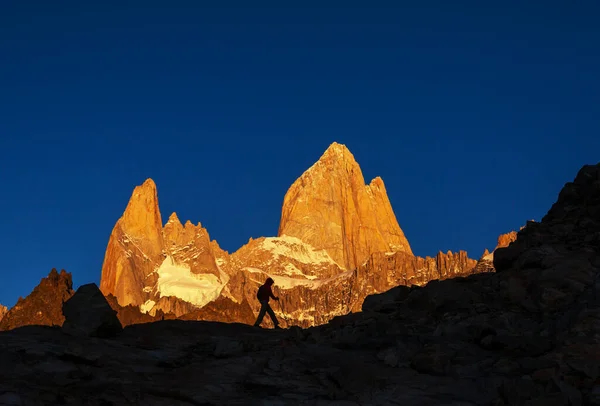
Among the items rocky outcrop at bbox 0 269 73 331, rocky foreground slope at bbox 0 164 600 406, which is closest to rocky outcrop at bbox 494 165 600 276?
rocky foreground slope at bbox 0 164 600 406

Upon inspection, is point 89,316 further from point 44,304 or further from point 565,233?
point 44,304

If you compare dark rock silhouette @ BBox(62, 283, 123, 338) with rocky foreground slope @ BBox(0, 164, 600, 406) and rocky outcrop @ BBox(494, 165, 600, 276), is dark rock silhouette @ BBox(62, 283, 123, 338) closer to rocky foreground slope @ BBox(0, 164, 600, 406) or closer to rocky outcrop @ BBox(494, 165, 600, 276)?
rocky foreground slope @ BBox(0, 164, 600, 406)

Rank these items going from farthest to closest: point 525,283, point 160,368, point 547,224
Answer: point 547,224
point 525,283
point 160,368

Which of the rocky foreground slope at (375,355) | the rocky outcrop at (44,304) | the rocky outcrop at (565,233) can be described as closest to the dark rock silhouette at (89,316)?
the rocky foreground slope at (375,355)

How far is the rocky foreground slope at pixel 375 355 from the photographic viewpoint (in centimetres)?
1602

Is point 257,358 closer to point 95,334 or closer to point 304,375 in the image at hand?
point 304,375

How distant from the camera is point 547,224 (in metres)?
28.8

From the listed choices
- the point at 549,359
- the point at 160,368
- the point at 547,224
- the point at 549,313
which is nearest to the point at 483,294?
the point at 549,313

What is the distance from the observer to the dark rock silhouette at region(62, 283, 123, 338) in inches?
816

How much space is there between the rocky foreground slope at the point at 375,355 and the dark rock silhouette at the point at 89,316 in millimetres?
62

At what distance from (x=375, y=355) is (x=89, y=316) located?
26.5 feet

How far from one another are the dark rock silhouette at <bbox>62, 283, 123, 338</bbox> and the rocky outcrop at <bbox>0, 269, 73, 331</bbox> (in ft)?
306

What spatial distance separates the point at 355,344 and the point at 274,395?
4952mm

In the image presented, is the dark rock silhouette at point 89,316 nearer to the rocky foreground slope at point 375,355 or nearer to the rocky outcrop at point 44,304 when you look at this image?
the rocky foreground slope at point 375,355
